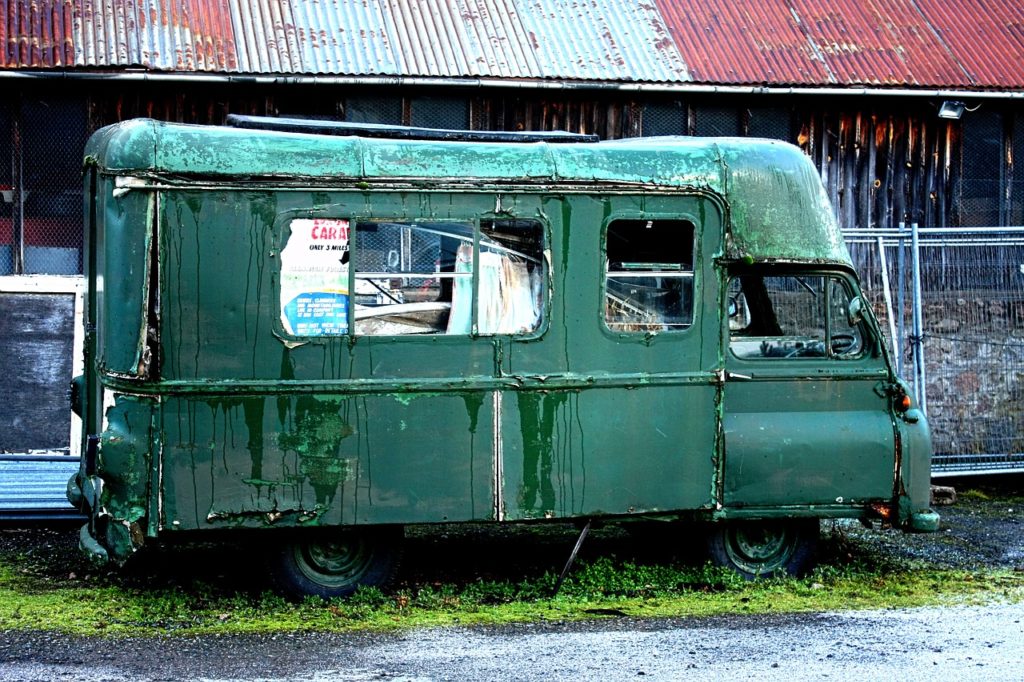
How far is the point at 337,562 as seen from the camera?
26.2 ft

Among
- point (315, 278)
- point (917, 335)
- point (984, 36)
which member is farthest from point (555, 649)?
point (984, 36)

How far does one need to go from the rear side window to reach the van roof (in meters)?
0.31

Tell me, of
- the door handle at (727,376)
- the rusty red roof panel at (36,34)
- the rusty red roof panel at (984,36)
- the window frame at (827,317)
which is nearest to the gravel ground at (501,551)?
the door handle at (727,376)

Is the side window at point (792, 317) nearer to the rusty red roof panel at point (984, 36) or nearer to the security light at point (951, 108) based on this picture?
the security light at point (951, 108)

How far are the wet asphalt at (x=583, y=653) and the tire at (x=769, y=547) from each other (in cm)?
89

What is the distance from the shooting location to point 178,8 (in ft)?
45.2

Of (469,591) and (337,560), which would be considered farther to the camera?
(469,591)

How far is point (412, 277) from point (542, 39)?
288 inches

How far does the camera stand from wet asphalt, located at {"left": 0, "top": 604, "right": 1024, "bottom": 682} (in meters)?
6.46

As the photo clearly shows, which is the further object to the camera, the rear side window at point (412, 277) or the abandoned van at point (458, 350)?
the rear side window at point (412, 277)

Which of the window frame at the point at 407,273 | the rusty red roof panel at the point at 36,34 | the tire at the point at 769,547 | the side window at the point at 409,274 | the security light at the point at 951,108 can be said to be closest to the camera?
the window frame at the point at 407,273

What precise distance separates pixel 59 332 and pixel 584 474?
6236mm

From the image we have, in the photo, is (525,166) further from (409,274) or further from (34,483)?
(34,483)

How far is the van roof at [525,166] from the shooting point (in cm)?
741
